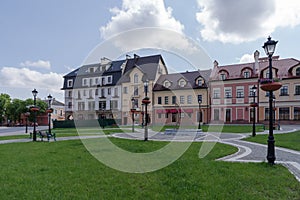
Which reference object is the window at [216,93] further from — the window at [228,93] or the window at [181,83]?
the window at [181,83]

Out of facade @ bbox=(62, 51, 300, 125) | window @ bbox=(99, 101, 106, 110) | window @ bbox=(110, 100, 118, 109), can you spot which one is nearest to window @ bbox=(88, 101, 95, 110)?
facade @ bbox=(62, 51, 300, 125)

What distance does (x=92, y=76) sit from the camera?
50906 millimetres

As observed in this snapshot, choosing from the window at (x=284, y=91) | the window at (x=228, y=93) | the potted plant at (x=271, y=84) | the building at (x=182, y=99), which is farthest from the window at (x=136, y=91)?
the potted plant at (x=271, y=84)

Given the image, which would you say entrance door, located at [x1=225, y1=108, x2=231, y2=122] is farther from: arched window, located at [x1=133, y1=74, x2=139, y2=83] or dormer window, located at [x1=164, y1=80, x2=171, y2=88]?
arched window, located at [x1=133, y1=74, x2=139, y2=83]

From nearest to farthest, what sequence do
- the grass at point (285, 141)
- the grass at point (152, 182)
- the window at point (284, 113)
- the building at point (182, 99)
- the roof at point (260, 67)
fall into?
the grass at point (152, 182) < the grass at point (285, 141) < the window at point (284, 113) < the roof at point (260, 67) < the building at point (182, 99)

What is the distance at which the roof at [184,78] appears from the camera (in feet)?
137

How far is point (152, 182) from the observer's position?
576 cm

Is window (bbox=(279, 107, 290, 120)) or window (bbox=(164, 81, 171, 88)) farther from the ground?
window (bbox=(164, 81, 171, 88))

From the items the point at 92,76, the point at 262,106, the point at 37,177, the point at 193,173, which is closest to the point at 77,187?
the point at 37,177

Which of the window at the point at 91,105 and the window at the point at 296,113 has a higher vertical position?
the window at the point at 91,105

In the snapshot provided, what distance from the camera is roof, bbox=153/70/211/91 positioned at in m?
41.6

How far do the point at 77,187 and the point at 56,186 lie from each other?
20.1 inches

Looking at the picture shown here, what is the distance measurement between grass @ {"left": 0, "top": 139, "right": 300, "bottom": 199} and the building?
33312 millimetres

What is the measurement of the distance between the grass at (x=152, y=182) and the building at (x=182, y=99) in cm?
3331
